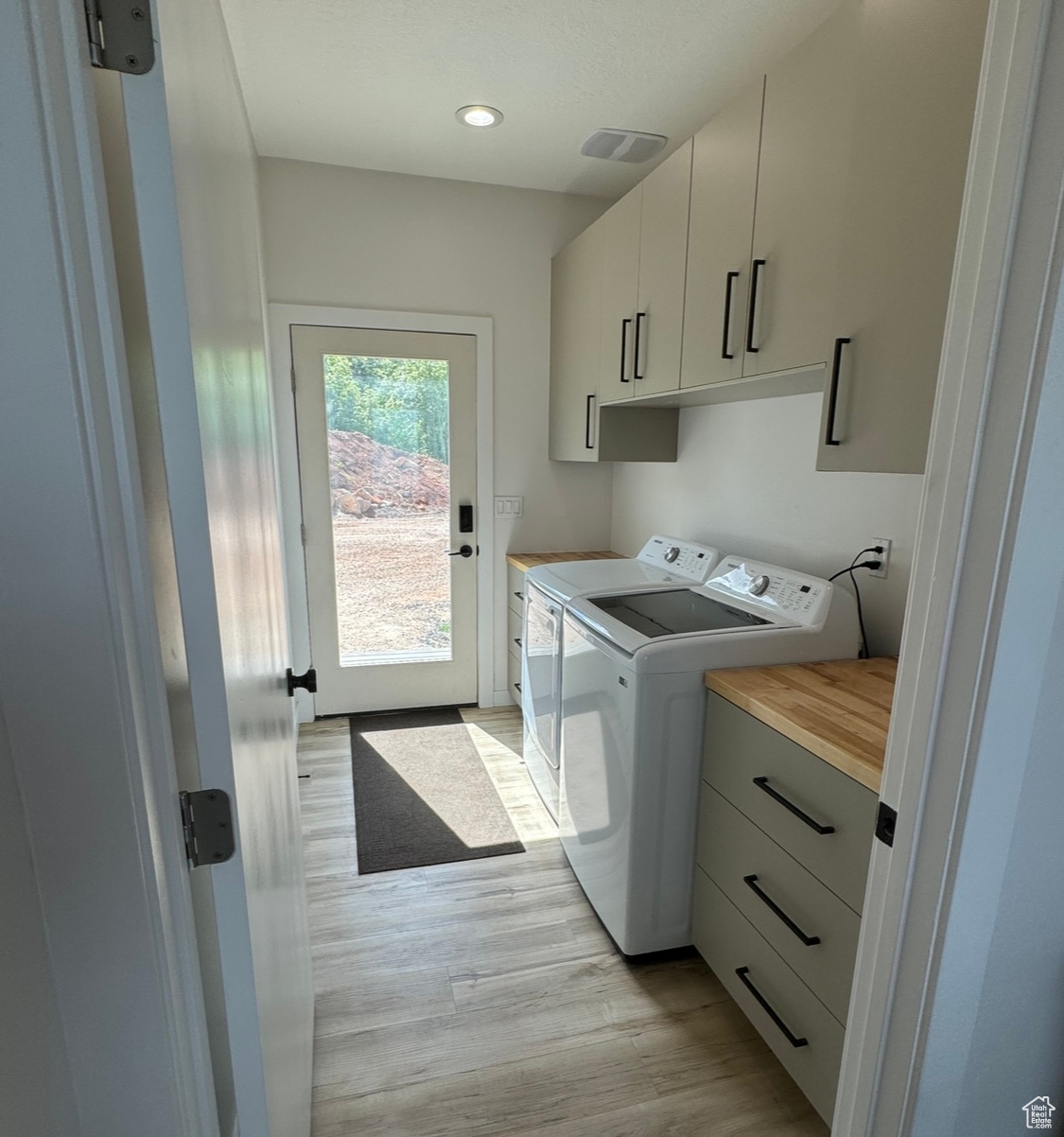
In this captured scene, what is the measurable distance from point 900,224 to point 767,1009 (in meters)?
1.66

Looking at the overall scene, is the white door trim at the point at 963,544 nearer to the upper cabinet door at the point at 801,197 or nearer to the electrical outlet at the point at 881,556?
the upper cabinet door at the point at 801,197

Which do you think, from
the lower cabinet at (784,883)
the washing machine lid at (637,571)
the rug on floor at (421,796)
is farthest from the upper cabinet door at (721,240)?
the rug on floor at (421,796)

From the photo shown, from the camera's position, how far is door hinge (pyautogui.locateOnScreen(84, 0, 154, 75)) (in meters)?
0.51

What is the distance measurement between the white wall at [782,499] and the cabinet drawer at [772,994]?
2.76ft

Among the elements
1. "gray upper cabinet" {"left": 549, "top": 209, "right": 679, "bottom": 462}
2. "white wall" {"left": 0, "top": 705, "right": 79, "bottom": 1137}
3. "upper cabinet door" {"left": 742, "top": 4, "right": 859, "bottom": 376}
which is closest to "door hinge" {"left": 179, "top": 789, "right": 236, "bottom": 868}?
"white wall" {"left": 0, "top": 705, "right": 79, "bottom": 1137}

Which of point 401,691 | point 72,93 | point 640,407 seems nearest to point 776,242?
point 640,407

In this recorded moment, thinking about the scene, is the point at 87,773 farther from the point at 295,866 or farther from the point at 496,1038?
the point at 496,1038

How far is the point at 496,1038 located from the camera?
1544 millimetres

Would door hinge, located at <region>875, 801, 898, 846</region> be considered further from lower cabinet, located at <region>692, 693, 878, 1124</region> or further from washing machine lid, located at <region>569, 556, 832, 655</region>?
washing machine lid, located at <region>569, 556, 832, 655</region>

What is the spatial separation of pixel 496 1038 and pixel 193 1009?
1.17 m

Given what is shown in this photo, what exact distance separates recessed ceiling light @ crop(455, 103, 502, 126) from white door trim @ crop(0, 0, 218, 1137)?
210cm

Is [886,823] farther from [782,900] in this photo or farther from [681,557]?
[681,557]

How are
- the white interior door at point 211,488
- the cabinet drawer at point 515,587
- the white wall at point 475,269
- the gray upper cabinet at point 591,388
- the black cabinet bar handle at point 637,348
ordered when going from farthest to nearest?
the cabinet drawer at point 515,587 < the white wall at point 475,269 < the gray upper cabinet at point 591,388 < the black cabinet bar handle at point 637,348 < the white interior door at point 211,488

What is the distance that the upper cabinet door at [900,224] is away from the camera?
→ 107 cm
